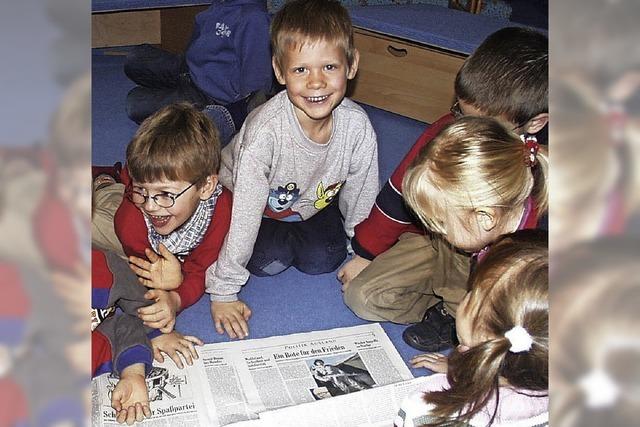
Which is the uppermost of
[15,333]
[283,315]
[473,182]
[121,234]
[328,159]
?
[15,333]

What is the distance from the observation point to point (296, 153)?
1.59m

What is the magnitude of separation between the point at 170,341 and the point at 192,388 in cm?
14

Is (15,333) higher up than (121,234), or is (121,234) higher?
(15,333)

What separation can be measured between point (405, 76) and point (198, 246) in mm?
1163

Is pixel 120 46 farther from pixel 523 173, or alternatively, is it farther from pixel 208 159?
pixel 523 173

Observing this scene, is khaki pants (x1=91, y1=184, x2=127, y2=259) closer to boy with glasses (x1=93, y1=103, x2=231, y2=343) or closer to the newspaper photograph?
boy with glasses (x1=93, y1=103, x2=231, y2=343)

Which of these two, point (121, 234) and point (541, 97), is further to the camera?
point (121, 234)

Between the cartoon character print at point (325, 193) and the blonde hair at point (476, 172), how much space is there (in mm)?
423

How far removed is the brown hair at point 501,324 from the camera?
86 cm

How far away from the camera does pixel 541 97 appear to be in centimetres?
142

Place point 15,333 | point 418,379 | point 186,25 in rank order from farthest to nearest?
point 186,25 → point 418,379 → point 15,333

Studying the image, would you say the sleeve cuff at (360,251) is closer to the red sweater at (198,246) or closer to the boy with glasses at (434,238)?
the boy with glasses at (434,238)

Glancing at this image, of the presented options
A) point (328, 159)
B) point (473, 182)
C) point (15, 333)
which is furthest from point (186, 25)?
point (15, 333)

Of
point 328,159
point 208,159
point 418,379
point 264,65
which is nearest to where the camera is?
point 418,379
